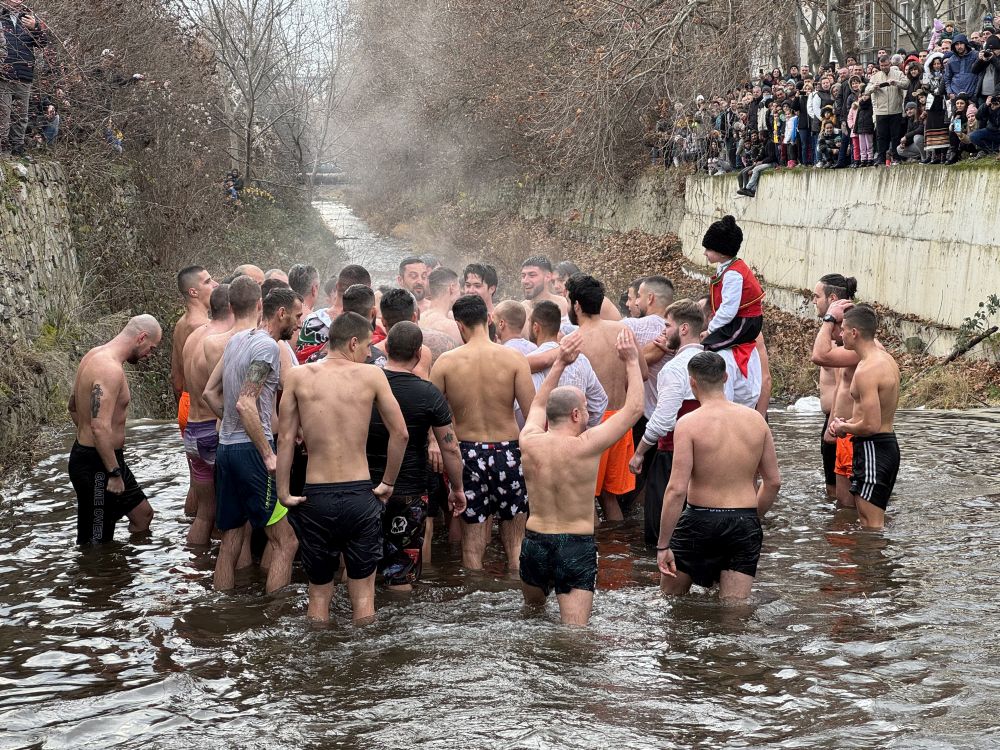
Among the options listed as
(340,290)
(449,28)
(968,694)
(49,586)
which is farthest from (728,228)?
(449,28)

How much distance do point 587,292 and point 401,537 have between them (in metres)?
2.29

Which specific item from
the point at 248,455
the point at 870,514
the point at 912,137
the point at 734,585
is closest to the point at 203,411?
the point at 248,455

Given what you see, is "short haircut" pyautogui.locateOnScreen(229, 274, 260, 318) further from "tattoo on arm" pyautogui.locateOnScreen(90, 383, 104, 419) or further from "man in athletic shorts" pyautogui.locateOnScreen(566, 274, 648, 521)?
"man in athletic shorts" pyautogui.locateOnScreen(566, 274, 648, 521)

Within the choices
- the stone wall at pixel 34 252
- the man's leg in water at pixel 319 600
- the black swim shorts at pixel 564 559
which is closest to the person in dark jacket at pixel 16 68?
the stone wall at pixel 34 252

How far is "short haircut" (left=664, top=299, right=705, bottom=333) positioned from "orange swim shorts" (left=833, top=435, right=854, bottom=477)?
1615 millimetres

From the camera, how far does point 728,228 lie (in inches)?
315

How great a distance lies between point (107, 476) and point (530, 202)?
99.2 ft

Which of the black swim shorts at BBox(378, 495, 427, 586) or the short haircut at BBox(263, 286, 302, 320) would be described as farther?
the short haircut at BBox(263, 286, 302, 320)

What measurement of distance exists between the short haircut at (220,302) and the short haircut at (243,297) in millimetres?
768

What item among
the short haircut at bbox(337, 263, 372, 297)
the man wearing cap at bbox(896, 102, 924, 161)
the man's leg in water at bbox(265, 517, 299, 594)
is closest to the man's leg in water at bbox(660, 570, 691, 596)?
the man's leg in water at bbox(265, 517, 299, 594)

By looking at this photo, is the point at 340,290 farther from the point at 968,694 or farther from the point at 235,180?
the point at 235,180

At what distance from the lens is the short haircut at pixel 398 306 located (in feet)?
24.9

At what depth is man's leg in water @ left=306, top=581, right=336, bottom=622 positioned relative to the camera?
648cm

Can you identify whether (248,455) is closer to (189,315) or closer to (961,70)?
(189,315)
